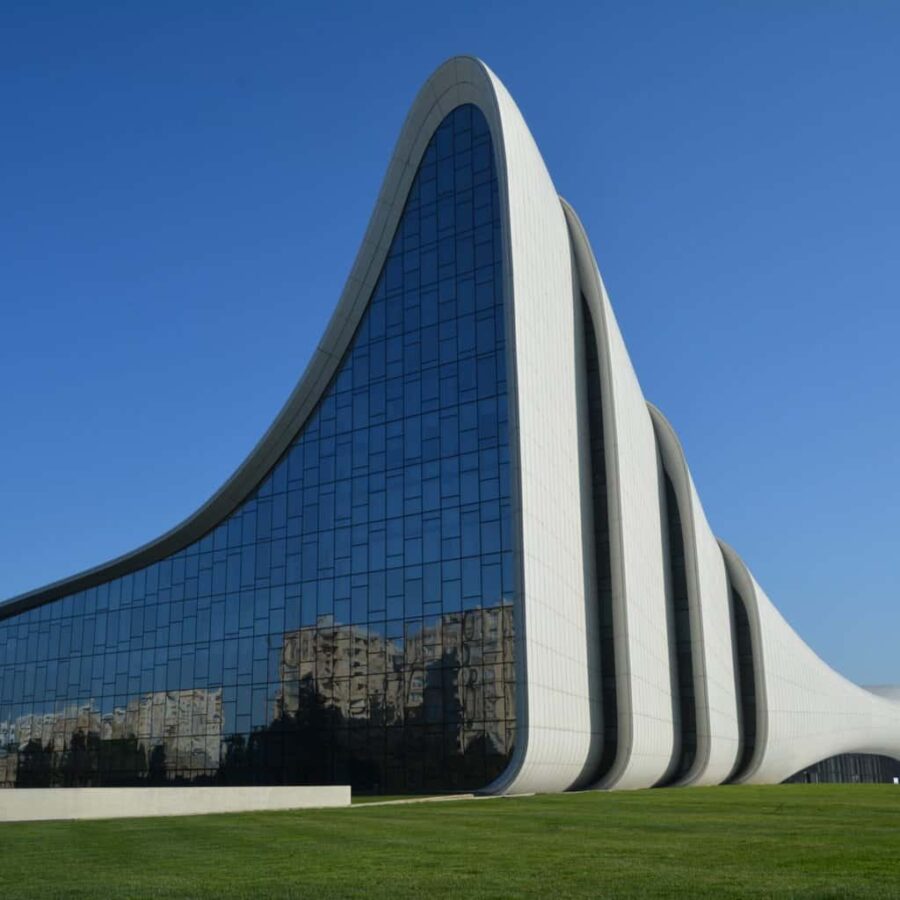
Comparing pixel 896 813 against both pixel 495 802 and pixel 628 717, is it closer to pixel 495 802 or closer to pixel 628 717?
pixel 495 802

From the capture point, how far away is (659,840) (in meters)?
14.5

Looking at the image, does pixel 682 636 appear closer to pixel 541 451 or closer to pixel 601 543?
pixel 601 543

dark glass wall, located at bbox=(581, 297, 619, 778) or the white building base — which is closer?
the white building base

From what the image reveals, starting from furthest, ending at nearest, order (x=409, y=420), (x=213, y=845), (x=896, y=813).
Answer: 1. (x=409, y=420)
2. (x=896, y=813)
3. (x=213, y=845)

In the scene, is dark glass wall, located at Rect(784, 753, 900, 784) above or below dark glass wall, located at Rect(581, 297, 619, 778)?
below

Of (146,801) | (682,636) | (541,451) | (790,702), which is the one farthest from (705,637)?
(146,801)

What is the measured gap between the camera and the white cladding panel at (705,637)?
47.4 m

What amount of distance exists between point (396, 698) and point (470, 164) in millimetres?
18856

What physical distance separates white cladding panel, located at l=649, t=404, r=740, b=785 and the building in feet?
0.61

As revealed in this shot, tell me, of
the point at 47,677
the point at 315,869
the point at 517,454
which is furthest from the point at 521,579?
the point at 47,677

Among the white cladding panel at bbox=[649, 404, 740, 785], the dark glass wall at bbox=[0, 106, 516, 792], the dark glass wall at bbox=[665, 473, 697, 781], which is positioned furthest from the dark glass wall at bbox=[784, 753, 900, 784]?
the dark glass wall at bbox=[0, 106, 516, 792]

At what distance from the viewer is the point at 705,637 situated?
49.3m

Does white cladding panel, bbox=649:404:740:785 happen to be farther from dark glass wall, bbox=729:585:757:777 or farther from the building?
dark glass wall, bbox=729:585:757:777

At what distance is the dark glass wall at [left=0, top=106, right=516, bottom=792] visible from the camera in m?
34.2
